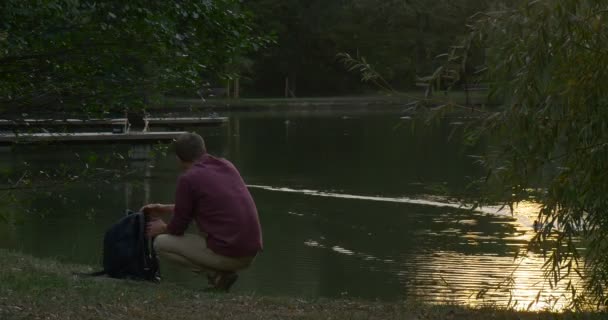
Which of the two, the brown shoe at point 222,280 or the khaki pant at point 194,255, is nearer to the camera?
the khaki pant at point 194,255

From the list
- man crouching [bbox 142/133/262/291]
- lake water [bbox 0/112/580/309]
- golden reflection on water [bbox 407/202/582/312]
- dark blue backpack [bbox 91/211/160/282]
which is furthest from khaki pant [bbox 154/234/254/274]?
A: golden reflection on water [bbox 407/202/582/312]

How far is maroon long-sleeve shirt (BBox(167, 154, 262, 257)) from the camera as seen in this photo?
724cm

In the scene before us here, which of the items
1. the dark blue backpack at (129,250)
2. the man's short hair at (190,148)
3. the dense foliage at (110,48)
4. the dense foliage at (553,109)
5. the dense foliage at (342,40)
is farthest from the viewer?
the dense foliage at (342,40)

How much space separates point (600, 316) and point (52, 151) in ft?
70.4

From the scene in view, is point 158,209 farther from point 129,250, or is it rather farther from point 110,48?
point 110,48

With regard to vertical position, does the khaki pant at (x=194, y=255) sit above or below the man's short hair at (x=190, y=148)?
below

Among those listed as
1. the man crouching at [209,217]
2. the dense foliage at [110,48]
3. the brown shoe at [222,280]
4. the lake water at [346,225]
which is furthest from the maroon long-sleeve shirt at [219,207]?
the lake water at [346,225]

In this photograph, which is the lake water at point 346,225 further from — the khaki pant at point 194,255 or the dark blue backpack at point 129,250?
the khaki pant at point 194,255

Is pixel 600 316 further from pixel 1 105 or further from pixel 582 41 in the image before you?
pixel 1 105

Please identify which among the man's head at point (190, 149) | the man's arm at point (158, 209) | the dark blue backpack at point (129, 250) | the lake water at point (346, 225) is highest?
the man's head at point (190, 149)

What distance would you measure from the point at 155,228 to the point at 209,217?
486 millimetres

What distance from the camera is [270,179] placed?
21000mm

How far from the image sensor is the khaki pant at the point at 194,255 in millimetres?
7379

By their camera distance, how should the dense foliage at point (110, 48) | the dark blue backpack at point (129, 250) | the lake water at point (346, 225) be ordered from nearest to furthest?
the dense foliage at point (110, 48) < the dark blue backpack at point (129, 250) < the lake water at point (346, 225)
